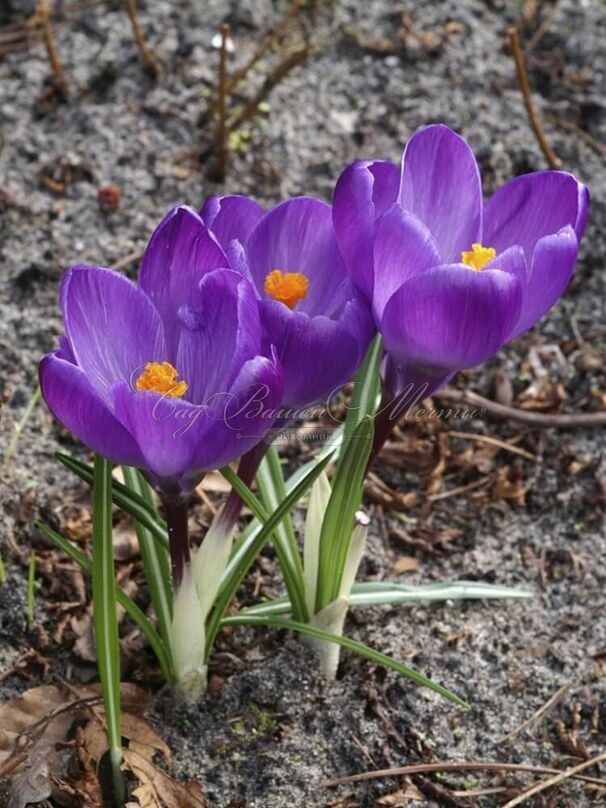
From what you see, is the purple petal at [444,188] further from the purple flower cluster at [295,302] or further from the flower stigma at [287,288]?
the flower stigma at [287,288]

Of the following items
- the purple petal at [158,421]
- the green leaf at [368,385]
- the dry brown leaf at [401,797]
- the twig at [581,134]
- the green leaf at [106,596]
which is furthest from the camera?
the twig at [581,134]

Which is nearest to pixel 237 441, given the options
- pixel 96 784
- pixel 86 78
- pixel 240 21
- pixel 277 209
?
pixel 277 209

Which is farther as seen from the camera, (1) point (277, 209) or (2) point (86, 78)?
(2) point (86, 78)

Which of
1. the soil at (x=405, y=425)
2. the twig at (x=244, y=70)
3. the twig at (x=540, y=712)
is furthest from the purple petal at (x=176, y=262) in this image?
the twig at (x=244, y=70)

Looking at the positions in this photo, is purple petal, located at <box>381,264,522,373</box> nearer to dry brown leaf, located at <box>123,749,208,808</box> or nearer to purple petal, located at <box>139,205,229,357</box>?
purple petal, located at <box>139,205,229,357</box>

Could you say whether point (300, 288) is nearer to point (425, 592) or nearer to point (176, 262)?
point (176, 262)

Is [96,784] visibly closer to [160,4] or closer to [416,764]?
[416,764]
